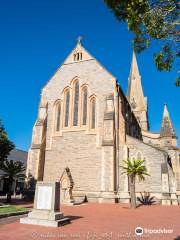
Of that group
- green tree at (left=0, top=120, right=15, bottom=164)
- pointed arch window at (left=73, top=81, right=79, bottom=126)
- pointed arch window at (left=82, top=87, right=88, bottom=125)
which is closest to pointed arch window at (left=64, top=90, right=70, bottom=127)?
pointed arch window at (left=73, top=81, right=79, bottom=126)

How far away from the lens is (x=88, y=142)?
2641cm

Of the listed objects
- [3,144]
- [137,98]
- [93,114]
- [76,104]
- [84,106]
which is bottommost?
[3,144]

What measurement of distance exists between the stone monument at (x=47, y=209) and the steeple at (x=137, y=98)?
50.7 meters

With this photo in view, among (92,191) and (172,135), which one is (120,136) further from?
(172,135)

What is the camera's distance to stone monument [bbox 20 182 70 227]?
34.8ft

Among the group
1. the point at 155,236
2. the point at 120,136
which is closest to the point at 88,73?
the point at 120,136

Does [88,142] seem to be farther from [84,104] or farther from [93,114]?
[84,104]

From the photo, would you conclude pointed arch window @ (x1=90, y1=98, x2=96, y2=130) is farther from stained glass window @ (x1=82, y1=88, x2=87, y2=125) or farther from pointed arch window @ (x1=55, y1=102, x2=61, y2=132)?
pointed arch window @ (x1=55, y1=102, x2=61, y2=132)

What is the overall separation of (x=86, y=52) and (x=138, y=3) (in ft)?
78.7

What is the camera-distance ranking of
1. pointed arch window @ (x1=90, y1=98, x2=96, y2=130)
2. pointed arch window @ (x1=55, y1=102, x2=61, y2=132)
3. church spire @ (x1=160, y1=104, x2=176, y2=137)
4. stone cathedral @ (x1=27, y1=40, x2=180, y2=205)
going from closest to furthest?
stone cathedral @ (x1=27, y1=40, x2=180, y2=205) → pointed arch window @ (x1=90, y1=98, x2=96, y2=130) → pointed arch window @ (x1=55, y1=102, x2=61, y2=132) → church spire @ (x1=160, y1=104, x2=176, y2=137)

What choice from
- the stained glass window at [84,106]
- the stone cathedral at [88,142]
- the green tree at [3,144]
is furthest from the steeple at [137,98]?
the green tree at [3,144]

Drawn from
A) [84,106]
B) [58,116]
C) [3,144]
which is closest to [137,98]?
[84,106]

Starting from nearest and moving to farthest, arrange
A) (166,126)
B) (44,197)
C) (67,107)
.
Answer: (44,197), (67,107), (166,126)

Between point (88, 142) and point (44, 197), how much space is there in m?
14.9
